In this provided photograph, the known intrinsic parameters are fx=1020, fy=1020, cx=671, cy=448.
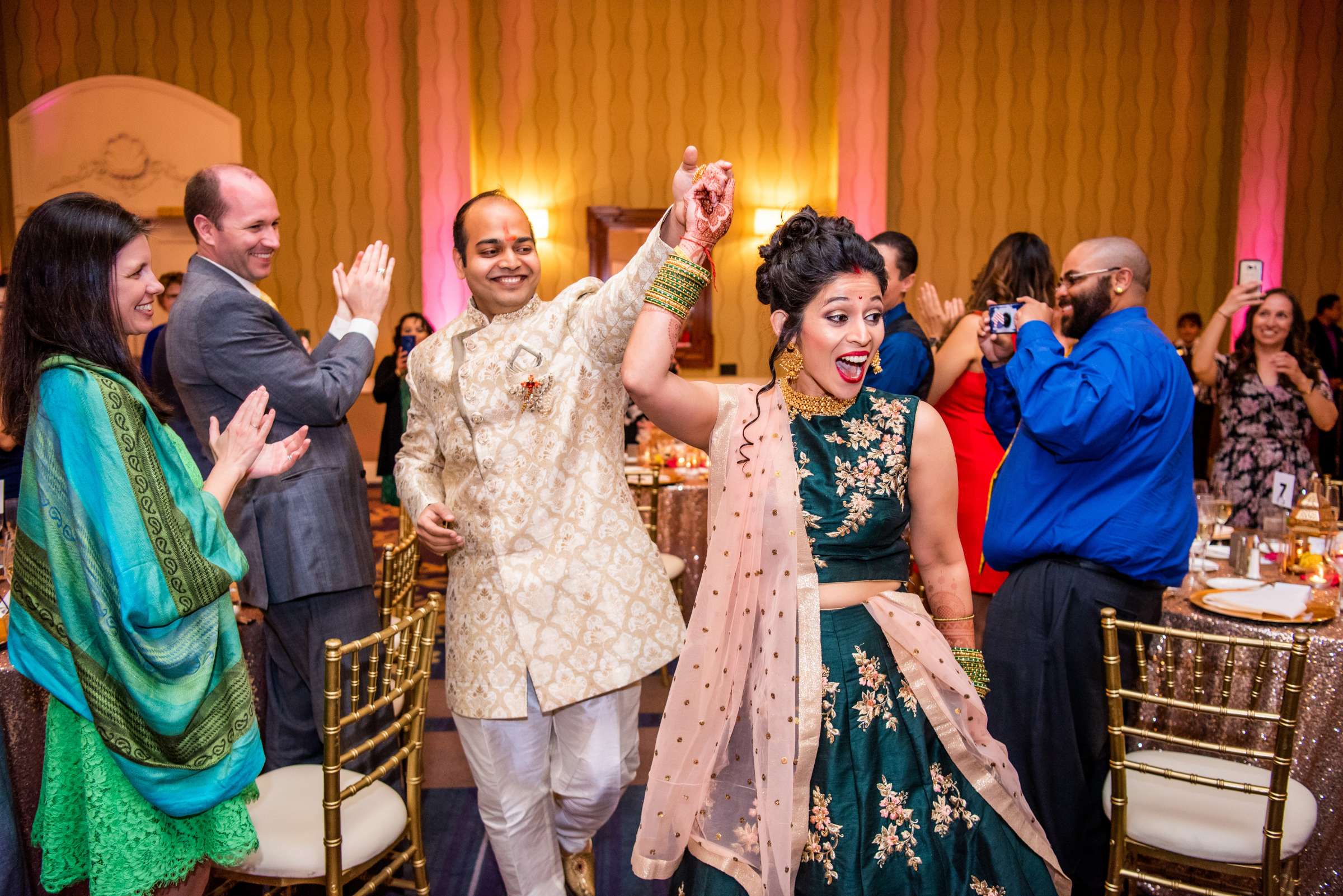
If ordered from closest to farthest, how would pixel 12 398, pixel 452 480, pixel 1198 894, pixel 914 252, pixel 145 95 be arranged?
pixel 12 398
pixel 1198 894
pixel 452 480
pixel 914 252
pixel 145 95

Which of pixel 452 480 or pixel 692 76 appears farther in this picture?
pixel 692 76

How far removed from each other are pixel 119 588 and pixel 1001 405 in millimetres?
2125

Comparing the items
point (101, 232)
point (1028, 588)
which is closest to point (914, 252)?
point (1028, 588)

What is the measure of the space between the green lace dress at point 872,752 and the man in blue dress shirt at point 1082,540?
0.73 m

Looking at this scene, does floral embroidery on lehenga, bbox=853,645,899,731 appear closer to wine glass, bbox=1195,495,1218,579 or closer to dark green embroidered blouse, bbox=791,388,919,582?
dark green embroidered blouse, bbox=791,388,919,582

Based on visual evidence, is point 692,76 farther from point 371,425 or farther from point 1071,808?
point 1071,808

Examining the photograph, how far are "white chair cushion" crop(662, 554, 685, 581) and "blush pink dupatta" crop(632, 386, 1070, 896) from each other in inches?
85.2

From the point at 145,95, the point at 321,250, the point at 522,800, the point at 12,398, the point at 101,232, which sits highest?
the point at 145,95

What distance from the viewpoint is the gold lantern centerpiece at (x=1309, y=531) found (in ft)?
8.78

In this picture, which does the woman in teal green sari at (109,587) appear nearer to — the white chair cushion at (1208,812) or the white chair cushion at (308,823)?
the white chair cushion at (308,823)

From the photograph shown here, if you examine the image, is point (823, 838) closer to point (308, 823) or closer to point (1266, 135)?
point (308, 823)

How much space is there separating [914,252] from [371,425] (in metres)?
5.60

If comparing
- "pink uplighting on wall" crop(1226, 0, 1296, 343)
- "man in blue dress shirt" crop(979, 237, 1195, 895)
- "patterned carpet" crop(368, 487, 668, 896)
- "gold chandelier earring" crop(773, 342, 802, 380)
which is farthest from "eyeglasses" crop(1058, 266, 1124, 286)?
"pink uplighting on wall" crop(1226, 0, 1296, 343)

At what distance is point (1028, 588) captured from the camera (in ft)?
7.67
